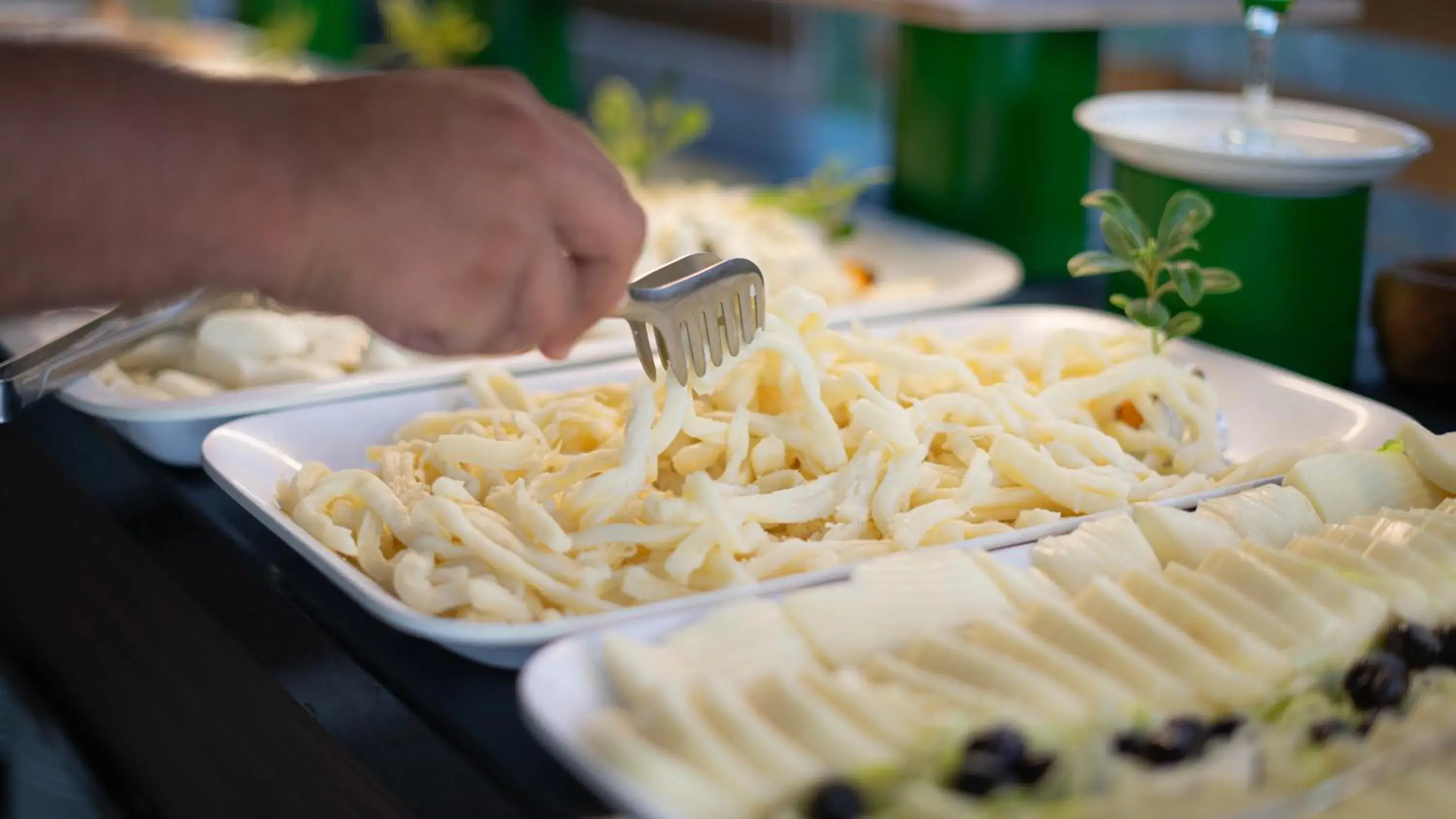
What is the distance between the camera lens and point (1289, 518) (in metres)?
1.06

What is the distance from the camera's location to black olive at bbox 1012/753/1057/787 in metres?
0.73

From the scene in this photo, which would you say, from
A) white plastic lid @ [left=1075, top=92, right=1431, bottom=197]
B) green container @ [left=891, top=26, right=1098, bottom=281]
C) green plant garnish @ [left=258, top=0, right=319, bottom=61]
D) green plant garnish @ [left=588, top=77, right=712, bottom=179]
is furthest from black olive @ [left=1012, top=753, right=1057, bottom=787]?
green plant garnish @ [left=258, top=0, right=319, bottom=61]

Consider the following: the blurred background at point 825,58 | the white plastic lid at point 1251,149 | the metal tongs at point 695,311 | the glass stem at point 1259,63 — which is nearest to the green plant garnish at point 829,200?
the blurred background at point 825,58

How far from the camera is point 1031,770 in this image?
74 centimetres

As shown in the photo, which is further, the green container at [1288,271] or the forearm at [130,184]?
the green container at [1288,271]

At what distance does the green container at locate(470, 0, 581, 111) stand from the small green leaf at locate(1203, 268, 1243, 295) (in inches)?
91.6

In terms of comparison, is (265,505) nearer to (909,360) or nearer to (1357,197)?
(909,360)

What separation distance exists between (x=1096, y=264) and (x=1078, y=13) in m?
0.76

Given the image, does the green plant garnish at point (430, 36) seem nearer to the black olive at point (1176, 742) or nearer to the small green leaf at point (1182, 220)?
the small green leaf at point (1182, 220)

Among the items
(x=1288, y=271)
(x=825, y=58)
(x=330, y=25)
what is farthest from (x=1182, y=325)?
(x=330, y=25)

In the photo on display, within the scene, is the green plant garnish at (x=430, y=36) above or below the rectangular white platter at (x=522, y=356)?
above

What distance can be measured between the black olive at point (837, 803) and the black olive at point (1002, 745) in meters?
0.06

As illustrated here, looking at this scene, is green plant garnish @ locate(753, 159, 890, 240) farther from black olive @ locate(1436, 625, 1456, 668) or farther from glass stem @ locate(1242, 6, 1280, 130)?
black olive @ locate(1436, 625, 1456, 668)

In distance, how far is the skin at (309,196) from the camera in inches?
32.6
